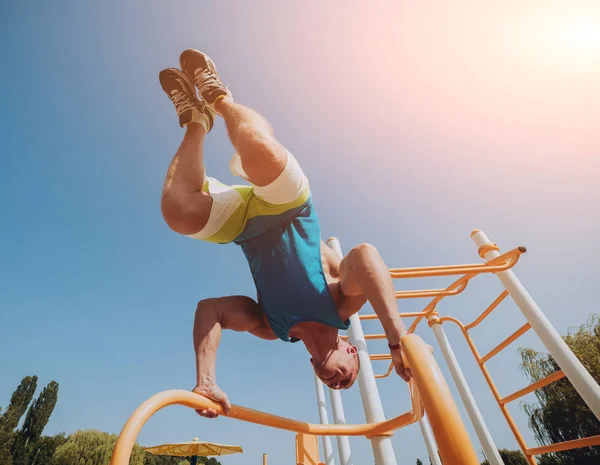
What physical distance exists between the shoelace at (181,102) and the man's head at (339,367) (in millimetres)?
1475

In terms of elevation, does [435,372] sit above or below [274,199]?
below

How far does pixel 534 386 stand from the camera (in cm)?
294

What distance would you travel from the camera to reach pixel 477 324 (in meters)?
3.67

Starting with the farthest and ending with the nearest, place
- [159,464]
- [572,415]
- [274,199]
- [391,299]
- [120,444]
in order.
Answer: [159,464], [572,415], [274,199], [391,299], [120,444]

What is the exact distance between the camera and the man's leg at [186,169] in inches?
58.4

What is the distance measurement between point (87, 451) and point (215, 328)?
28.9 metres

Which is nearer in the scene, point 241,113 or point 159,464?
point 241,113

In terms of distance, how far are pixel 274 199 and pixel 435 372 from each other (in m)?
0.96

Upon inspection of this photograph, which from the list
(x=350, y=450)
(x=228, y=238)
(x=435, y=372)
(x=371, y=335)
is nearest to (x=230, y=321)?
(x=228, y=238)

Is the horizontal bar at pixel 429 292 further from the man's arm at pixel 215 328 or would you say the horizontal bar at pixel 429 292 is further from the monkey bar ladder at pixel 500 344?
the man's arm at pixel 215 328

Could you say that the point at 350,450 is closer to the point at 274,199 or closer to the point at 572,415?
the point at 274,199

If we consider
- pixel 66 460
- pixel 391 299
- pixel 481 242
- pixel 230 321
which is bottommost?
pixel 391 299

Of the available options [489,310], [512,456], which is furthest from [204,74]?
[512,456]

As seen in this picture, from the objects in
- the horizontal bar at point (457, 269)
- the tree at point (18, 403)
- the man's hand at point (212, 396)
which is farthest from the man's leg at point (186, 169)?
the tree at point (18, 403)
